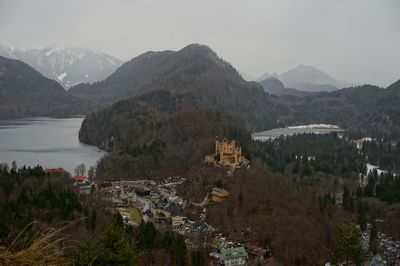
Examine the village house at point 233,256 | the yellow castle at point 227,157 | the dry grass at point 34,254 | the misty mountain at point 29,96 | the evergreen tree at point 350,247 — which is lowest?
the village house at point 233,256

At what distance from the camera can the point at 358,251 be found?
1597 cm

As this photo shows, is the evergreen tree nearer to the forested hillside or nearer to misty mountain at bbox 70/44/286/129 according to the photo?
the forested hillside

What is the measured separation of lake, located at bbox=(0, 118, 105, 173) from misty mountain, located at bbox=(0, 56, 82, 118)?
42.5 m

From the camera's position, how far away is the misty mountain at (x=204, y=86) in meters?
91.5

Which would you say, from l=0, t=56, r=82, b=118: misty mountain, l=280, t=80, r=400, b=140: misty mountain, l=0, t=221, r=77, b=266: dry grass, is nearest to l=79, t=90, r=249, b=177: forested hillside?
l=0, t=221, r=77, b=266: dry grass

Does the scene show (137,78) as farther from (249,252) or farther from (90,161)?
(249,252)

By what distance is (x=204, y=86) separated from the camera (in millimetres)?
93438

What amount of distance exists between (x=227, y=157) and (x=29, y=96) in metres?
107

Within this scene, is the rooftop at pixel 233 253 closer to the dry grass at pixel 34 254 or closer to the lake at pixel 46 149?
the dry grass at pixel 34 254

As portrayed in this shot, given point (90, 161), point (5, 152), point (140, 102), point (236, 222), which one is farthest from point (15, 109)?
point (236, 222)

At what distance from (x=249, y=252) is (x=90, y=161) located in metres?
30.7

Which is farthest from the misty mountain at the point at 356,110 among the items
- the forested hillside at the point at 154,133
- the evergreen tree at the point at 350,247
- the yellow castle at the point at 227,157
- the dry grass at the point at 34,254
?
the dry grass at the point at 34,254

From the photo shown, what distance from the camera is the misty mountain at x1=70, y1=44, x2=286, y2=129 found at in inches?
3602

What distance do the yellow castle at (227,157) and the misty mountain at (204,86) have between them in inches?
1722
